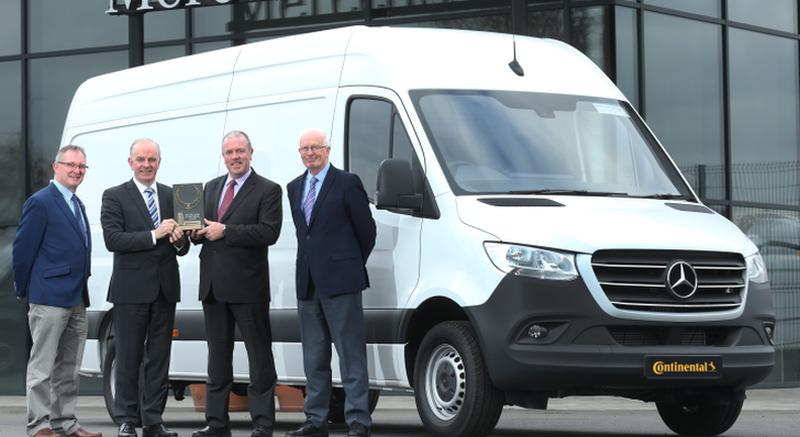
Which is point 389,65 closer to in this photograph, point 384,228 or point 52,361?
point 384,228

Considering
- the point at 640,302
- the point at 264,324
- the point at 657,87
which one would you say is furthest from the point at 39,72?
the point at 640,302

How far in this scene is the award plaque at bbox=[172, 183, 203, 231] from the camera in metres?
10.7

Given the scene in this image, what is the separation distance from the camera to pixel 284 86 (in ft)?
39.9

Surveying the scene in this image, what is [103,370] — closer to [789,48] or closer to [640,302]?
[640,302]

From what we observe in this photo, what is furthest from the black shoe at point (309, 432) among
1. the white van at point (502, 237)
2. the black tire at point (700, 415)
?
the black tire at point (700, 415)

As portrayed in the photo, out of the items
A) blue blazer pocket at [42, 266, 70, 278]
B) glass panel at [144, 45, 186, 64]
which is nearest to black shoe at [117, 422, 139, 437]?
blue blazer pocket at [42, 266, 70, 278]

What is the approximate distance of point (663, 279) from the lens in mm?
9992

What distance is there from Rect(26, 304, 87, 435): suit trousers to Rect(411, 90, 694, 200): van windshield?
267cm

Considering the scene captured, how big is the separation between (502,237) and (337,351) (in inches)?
→ 54.6

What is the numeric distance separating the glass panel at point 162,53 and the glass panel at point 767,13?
661cm

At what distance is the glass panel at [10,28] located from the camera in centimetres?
2136

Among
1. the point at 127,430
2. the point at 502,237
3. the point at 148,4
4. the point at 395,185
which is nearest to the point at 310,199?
the point at 395,185

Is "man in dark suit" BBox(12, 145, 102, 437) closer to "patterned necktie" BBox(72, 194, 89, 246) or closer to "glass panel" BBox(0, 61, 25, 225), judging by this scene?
"patterned necktie" BBox(72, 194, 89, 246)

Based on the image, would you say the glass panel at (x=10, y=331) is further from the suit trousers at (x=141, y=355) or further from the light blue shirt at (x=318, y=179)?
the light blue shirt at (x=318, y=179)
